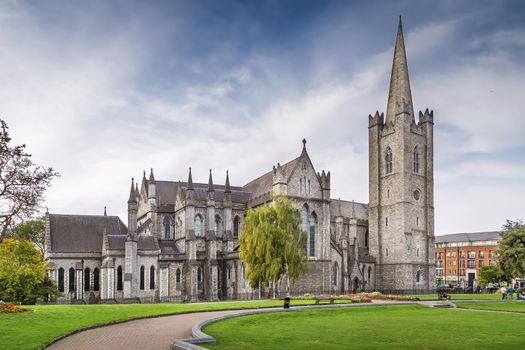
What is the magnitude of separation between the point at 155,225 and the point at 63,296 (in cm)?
1461

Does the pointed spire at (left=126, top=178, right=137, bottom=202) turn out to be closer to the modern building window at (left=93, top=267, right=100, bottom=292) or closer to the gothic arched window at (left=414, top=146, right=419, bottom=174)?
the modern building window at (left=93, top=267, right=100, bottom=292)

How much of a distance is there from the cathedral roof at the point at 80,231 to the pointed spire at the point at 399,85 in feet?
134

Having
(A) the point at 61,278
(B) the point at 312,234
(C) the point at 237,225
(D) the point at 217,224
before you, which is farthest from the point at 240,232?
(A) the point at 61,278

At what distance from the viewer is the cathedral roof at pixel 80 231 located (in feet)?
206

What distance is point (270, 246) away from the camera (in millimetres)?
50375

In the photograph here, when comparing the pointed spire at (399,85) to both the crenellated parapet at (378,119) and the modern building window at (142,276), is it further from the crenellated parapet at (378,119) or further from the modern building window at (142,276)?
the modern building window at (142,276)

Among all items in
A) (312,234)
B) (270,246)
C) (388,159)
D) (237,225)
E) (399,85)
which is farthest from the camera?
(388,159)

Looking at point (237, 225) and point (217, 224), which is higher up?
point (217, 224)

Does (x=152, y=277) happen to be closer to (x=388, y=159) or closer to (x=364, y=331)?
(x=388, y=159)

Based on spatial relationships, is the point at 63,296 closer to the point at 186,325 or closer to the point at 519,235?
the point at 186,325

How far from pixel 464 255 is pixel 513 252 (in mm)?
63714

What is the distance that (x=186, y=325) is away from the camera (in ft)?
90.2

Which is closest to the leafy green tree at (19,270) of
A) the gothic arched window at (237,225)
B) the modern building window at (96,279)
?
the modern building window at (96,279)

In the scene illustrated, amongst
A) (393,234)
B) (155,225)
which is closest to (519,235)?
(393,234)
